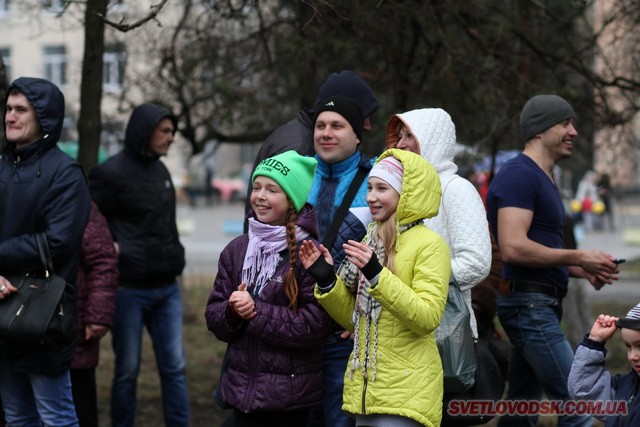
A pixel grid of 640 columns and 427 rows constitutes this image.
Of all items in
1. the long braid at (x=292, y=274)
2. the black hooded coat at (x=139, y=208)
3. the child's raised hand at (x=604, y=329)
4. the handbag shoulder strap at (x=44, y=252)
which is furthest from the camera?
the black hooded coat at (x=139, y=208)

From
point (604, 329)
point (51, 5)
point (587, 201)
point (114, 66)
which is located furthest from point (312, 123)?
point (587, 201)

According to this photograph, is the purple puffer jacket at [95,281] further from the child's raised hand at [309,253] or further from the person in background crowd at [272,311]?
the child's raised hand at [309,253]

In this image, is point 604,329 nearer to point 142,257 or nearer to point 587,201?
point 142,257

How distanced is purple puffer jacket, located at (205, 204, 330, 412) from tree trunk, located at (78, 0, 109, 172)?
125 inches

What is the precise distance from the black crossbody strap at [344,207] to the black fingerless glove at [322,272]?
0.56 metres

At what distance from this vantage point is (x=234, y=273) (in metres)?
4.87

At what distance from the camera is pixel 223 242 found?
26188 mm

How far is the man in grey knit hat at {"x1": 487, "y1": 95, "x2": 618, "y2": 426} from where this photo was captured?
18.1 ft

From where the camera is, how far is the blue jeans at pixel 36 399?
5.45 m

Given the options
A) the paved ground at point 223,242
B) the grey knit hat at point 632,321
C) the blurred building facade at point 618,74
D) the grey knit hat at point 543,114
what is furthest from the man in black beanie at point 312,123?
the paved ground at point 223,242

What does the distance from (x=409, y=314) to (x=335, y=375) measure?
0.92m

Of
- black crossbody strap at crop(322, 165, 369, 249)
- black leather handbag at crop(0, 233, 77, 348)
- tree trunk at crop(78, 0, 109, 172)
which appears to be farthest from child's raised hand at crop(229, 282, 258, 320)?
tree trunk at crop(78, 0, 109, 172)

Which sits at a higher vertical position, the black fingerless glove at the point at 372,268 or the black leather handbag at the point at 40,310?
the black fingerless glove at the point at 372,268

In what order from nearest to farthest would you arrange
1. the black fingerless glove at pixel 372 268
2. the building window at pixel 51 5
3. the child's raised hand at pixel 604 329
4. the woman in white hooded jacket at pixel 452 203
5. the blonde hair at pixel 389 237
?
the black fingerless glove at pixel 372 268 → the child's raised hand at pixel 604 329 → the blonde hair at pixel 389 237 → the woman in white hooded jacket at pixel 452 203 → the building window at pixel 51 5
